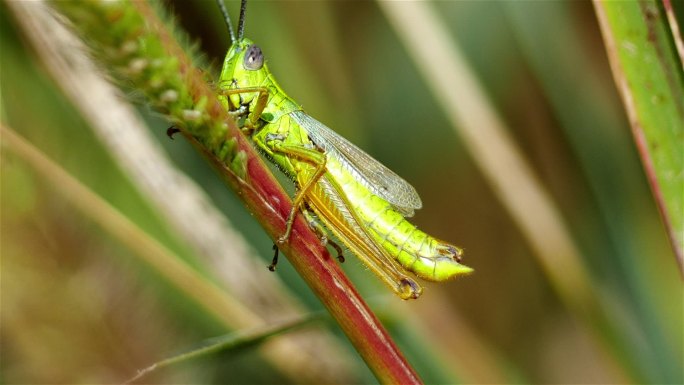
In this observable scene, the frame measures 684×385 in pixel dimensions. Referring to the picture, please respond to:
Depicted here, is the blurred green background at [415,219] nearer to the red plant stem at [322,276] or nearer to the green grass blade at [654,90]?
the red plant stem at [322,276]

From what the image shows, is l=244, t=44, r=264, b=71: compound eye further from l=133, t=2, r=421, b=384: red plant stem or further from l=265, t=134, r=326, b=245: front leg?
l=133, t=2, r=421, b=384: red plant stem

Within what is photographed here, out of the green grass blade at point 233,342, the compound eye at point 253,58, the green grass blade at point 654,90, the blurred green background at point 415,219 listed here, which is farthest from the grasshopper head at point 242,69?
the green grass blade at point 654,90

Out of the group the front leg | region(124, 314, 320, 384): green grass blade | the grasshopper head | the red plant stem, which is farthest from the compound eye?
the red plant stem

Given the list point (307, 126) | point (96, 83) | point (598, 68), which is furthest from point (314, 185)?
point (598, 68)

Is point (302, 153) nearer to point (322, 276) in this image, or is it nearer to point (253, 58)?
point (253, 58)

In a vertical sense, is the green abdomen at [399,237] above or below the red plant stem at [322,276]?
below

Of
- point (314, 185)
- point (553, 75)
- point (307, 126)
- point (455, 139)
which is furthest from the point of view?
point (455, 139)

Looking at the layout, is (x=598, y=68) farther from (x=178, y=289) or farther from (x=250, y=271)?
(x=178, y=289)
